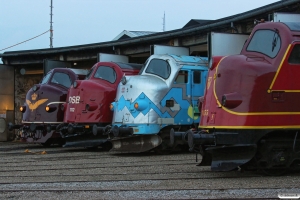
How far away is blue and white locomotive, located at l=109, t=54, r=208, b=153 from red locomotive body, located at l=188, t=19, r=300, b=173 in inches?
180

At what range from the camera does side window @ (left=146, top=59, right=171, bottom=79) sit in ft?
45.3

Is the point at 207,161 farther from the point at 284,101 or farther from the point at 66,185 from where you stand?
the point at 66,185

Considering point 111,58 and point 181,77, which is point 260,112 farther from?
point 111,58

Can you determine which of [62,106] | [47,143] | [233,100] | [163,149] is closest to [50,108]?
[62,106]

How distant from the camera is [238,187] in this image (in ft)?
25.5

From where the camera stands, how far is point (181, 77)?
13820 millimetres

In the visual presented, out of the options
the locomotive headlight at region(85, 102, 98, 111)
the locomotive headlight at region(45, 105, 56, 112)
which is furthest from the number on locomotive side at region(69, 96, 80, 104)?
the locomotive headlight at region(45, 105, 56, 112)

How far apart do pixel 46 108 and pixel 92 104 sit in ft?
8.28

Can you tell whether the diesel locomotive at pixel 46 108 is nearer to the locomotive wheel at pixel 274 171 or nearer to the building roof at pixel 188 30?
the building roof at pixel 188 30

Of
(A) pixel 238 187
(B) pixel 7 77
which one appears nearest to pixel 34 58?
(B) pixel 7 77

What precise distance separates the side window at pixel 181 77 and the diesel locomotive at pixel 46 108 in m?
4.85

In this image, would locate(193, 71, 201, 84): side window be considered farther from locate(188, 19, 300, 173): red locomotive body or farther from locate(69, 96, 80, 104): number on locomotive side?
locate(188, 19, 300, 173): red locomotive body

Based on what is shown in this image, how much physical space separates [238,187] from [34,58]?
20.0m

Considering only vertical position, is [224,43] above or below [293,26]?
above
